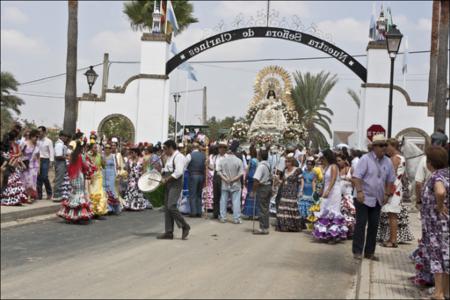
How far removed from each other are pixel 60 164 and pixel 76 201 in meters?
3.02

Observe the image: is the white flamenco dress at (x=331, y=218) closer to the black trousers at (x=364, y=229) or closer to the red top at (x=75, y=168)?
the black trousers at (x=364, y=229)

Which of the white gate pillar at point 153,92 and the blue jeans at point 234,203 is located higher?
the white gate pillar at point 153,92

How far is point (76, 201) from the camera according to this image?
1412 cm

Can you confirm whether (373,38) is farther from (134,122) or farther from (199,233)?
(199,233)

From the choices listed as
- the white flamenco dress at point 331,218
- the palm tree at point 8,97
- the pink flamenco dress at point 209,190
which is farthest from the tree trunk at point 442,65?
the palm tree at point 8,97

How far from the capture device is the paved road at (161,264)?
7946mm

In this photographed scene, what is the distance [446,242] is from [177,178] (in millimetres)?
5955

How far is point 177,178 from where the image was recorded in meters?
12.5

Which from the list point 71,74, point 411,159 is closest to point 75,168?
point 71,74

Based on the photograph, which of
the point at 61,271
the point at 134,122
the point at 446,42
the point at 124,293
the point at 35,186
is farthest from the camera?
the point at 134,122

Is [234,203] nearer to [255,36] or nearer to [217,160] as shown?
[217,160]

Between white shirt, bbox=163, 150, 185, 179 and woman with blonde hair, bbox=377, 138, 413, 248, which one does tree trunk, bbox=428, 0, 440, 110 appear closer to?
woman with blonde hair, bbox=377, 138, 413, 248

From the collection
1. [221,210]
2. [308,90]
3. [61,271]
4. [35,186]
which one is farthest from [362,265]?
[308,90]

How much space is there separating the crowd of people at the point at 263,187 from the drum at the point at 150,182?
0.57 ft
